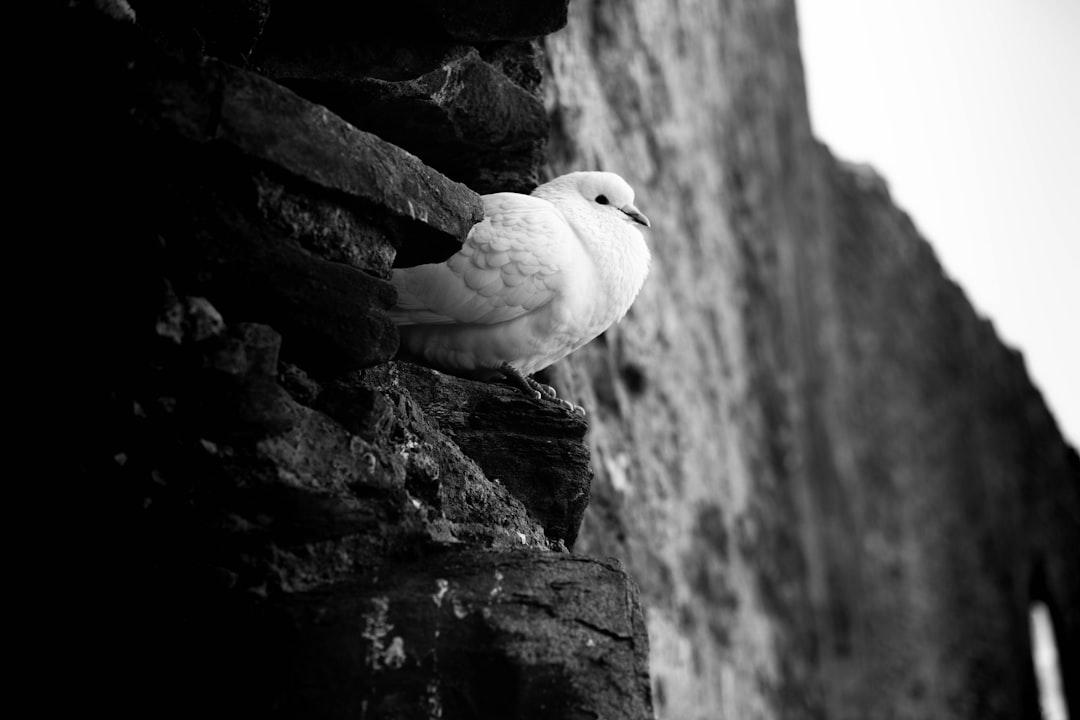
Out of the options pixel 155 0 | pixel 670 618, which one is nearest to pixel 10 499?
pixel 155 0

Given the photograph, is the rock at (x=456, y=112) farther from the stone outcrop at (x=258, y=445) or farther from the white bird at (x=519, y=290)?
the stone outcrop at (x=258, y=445)

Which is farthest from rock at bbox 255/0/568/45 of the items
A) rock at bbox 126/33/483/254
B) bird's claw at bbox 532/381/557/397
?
bird's claw at bbox 532/381/557/397

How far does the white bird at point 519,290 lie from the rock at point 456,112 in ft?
0.72

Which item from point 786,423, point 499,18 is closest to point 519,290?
point 499,18

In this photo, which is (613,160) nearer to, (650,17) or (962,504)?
(650,17)

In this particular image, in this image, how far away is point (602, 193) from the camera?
4074 mm

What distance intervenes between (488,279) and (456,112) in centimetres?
52

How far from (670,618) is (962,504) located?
38.2 ft

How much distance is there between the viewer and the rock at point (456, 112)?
3357mm

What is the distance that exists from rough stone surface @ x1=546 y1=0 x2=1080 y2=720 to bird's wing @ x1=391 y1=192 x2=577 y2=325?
2.30 metres

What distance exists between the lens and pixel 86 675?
94.9 inches

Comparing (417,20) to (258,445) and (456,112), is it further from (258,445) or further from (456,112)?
(258,445)

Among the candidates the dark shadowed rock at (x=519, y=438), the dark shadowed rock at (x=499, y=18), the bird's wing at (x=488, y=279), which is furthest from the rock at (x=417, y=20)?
the dark shadowed rock at (x=519, y=438)

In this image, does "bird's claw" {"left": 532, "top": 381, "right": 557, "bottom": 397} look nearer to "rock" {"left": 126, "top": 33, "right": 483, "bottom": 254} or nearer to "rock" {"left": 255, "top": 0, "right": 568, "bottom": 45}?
"rock" {"left": 126, "top": 33, "right": 483, "bottom": 254}
